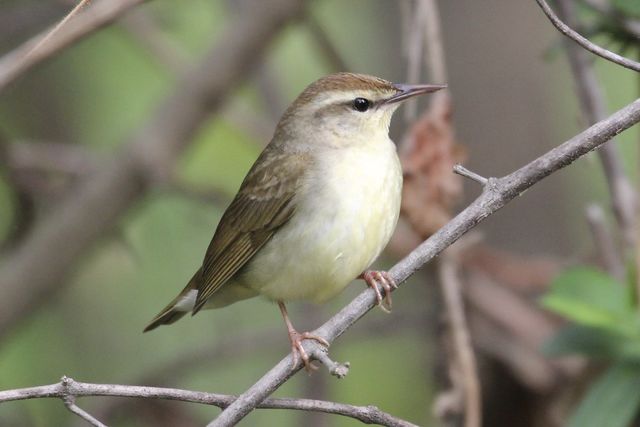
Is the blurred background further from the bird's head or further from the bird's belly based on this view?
the bird's belly

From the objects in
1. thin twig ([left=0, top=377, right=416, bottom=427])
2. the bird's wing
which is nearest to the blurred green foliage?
the bird's wing

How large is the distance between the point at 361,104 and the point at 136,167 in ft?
5.02

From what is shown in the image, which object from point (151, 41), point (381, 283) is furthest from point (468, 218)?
point (151, 41)

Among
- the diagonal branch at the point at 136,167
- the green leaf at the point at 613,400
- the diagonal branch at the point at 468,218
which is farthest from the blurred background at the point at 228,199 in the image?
the diagonal branch at the point at 468,218

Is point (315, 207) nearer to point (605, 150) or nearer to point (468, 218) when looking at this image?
point (468, 218)

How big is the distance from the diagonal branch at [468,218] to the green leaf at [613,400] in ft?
3.34

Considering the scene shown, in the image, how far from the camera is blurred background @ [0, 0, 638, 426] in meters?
5.03

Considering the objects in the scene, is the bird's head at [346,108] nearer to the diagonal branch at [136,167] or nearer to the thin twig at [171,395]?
the diagonal branch at [136,167]

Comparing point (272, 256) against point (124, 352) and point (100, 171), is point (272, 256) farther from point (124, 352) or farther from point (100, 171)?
point (124, 352)

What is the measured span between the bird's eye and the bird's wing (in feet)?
0.91

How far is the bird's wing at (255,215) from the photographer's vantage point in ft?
12.7

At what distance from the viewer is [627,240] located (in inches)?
160

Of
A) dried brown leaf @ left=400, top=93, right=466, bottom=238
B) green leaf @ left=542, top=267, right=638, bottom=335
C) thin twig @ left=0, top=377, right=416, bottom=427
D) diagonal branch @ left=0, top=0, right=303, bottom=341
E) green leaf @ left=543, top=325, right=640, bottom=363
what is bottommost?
thin twig @ left=0, top=377, right=416, bottom=427

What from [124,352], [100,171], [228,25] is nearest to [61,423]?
[124,352]
